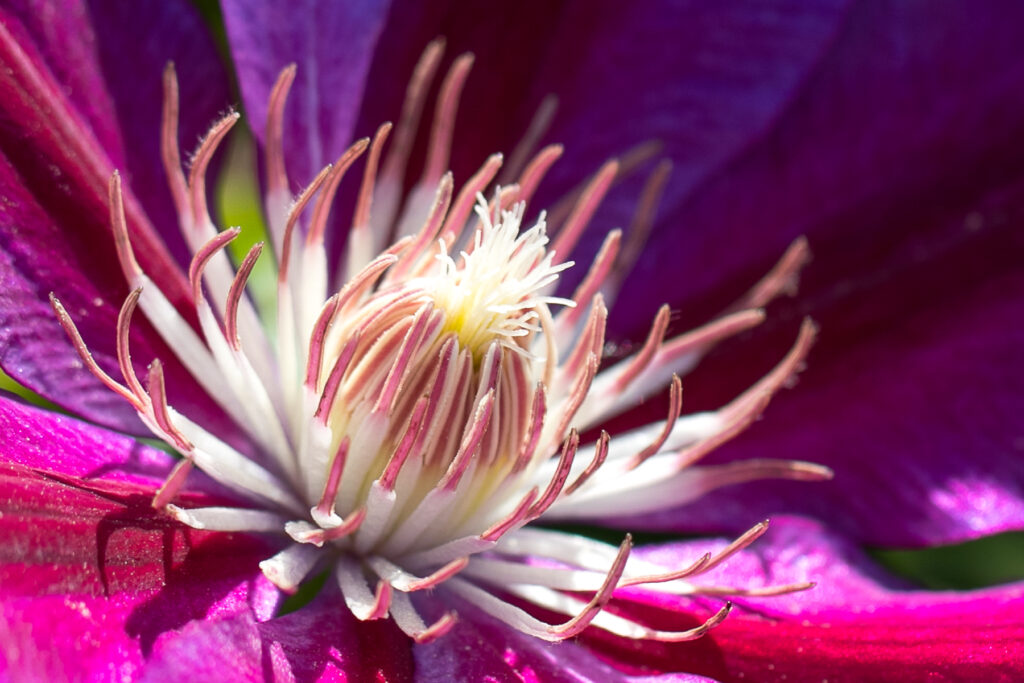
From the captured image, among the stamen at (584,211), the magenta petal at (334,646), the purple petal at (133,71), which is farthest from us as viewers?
the stamen at (584,211)

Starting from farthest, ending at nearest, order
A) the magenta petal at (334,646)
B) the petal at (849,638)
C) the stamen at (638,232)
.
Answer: the stamen at (638,232) < the petal at (849,638) < the magenta petal at (334,646)

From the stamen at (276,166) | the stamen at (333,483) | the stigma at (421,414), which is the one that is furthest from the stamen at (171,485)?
the stamen at (276,166)

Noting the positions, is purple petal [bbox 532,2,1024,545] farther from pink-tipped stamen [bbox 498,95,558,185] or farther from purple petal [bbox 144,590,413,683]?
purple petal [bbox 144,590,413,683]

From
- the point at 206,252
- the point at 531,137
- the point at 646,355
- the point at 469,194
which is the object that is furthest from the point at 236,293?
the point at 531,137

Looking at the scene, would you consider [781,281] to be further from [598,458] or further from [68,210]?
[68,210]

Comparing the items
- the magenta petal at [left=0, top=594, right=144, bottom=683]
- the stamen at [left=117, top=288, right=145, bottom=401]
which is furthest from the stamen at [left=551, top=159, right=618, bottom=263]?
the magenta petal at [left=0, top=594, right=144, bottom=683]

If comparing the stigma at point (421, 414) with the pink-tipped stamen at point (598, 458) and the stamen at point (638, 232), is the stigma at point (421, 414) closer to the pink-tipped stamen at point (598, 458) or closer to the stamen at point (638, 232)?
the pink-tipped stamen at point (598, 458)
